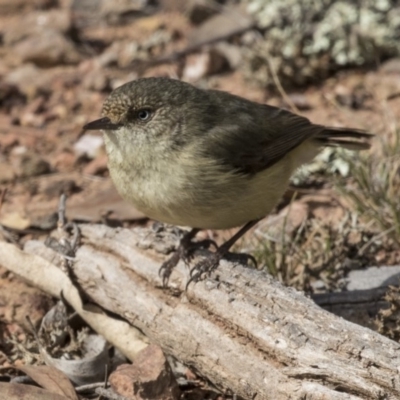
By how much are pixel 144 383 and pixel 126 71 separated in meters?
5.51

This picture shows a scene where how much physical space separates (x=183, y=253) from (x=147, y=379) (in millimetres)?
912

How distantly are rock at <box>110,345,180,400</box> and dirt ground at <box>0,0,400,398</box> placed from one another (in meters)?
0.92

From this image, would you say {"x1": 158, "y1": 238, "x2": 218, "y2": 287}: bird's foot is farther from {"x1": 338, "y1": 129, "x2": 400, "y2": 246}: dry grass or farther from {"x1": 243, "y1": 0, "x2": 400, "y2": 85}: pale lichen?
{"x1": 243, "y1": 0, "x2": 400, "y2": 85}: pale lichen

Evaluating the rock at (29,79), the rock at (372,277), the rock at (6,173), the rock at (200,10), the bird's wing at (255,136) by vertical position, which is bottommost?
the rock at (6,173)

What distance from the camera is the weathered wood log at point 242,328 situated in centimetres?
404

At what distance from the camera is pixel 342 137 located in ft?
21.2

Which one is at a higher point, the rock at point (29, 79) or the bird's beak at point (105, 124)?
the bird's beak at point (105, 124)

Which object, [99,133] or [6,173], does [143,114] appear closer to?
[6,173]

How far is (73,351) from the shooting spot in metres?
5.39

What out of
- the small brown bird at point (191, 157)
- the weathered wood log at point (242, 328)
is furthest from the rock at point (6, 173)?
the small brown bird at point (191, 157)

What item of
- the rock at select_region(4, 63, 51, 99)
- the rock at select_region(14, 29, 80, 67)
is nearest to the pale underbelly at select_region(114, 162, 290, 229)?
the rock at select_region(4, 63, 51, 99)

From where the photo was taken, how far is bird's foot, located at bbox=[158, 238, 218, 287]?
5129mm

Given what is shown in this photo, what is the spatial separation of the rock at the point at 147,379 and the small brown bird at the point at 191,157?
0.51 metres

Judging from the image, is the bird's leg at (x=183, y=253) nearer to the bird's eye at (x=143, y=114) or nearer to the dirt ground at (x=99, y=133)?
the dirt ground at (x=99, y=133)
